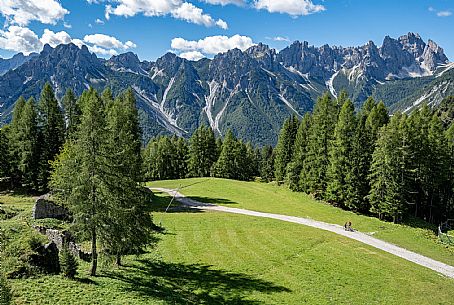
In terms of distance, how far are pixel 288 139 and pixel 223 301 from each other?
218 feet

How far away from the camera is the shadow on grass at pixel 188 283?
24.5 meters

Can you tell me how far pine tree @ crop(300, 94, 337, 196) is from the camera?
6234cm

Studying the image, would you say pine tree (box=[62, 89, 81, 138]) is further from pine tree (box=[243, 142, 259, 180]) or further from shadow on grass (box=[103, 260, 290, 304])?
pine tree (box=[243, 142, 259, 180])

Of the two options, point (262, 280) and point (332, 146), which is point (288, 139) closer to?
point (332, 146)

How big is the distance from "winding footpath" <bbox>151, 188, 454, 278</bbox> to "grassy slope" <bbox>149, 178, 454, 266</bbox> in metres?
1.61

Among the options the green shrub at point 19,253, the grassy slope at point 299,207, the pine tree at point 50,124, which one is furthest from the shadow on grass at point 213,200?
the green shrub at point 19,253

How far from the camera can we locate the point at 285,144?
8906 cm

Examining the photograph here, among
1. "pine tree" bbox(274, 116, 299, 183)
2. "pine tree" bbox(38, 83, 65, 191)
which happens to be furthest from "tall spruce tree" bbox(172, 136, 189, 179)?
"pine tree" bbox(38, 83, 65, 191)

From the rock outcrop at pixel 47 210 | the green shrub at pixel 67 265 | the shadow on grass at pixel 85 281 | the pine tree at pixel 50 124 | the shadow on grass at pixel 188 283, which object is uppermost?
the pine tree at pixel 50 124

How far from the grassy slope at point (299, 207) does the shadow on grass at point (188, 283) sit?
2187cm

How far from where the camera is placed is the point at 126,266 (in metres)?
29.8

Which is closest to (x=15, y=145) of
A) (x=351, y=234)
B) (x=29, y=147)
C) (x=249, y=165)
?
(x=29, y=147)

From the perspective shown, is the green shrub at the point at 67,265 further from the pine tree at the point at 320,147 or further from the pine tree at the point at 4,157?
the pine tree at the point at 320,147

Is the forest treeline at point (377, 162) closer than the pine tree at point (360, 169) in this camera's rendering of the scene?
Yes
